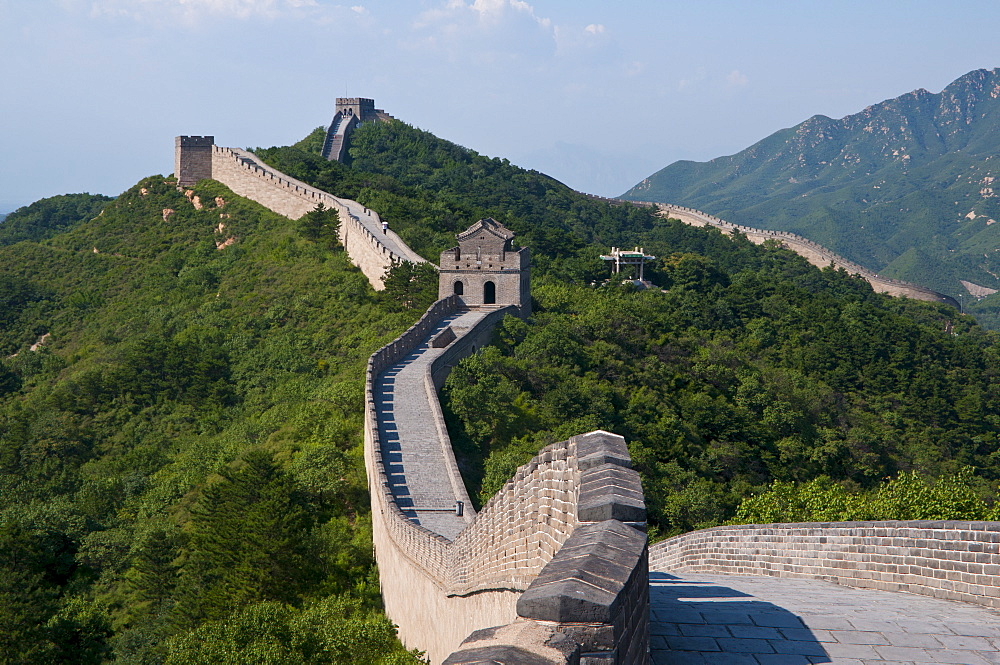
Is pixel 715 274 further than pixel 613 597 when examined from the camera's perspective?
Yes

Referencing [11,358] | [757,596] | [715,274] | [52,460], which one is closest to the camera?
[757,596]

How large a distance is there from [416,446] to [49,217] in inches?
2389

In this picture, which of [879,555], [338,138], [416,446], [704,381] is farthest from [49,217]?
[879,555]

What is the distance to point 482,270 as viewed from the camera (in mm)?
34312

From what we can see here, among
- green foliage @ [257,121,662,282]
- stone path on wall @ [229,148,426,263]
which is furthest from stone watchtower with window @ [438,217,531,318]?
green foliage @ [257,121,662,282]

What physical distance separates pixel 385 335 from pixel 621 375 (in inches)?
311

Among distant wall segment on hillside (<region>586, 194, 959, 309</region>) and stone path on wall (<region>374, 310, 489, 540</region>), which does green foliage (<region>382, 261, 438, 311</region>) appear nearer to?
stone path on wall (<region>374, 310, 489, 540</region>)

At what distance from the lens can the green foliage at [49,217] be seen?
68812 millimetres

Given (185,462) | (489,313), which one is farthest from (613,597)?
(489,313)

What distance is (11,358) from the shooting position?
4294 centimetres

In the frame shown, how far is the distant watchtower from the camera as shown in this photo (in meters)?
70.6

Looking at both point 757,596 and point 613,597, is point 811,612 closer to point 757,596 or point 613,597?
point 757,596

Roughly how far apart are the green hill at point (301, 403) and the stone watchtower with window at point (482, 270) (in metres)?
1.50

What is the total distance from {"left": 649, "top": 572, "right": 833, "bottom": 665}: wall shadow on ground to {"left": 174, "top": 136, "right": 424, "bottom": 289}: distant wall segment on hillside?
1160 inches
